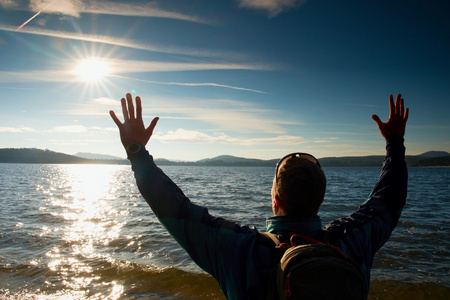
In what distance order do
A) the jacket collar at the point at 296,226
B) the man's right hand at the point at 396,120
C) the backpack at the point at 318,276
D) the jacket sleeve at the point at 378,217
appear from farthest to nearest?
the man's right hand at the point at 396,120 → the jacket sleeve at the point at 378,217 → the jacket collar at the point at 296,226 → the backpack at the point at 318,276

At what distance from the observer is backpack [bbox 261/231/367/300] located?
1.56 m

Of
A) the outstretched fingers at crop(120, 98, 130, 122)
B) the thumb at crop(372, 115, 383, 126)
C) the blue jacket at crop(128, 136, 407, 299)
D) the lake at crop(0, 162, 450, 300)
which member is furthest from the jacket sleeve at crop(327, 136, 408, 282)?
the lake at crop(0, 162, 450, 300)

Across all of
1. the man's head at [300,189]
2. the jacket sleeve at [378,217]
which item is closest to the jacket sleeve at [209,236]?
the man's head at [300,189]

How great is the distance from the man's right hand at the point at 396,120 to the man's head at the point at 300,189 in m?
1.37

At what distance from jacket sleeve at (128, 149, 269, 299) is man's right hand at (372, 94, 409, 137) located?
6.37 ft

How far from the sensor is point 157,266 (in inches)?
359

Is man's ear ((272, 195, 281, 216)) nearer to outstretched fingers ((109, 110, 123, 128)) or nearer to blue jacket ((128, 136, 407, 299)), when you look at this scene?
blue jacket ((128, 136, 407, 299))

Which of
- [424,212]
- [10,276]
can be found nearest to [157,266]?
[10,276]

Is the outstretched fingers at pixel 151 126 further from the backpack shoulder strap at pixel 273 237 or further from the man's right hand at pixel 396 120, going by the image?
the man's right hand at pixel 396 120

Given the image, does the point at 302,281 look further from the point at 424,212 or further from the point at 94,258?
the point at 424,212

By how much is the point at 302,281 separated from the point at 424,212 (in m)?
22.3

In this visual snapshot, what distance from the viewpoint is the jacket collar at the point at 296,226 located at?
2053 millimetres

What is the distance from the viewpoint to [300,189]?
6.82 ft

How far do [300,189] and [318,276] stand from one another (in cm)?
65
